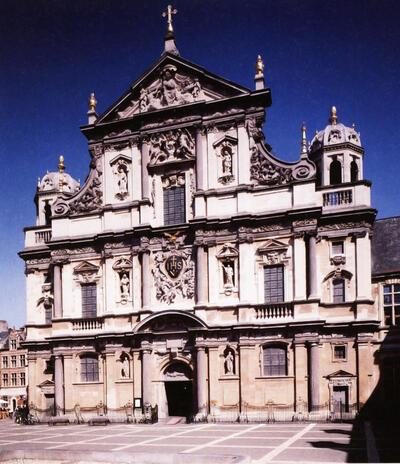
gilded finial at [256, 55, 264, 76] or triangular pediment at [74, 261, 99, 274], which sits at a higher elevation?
gilded finial at [256, 55, 264, 76]

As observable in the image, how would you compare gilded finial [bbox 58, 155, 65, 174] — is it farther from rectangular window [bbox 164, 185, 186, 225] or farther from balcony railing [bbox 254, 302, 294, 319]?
balcony railing [bbox 254, 302, 294, 319]

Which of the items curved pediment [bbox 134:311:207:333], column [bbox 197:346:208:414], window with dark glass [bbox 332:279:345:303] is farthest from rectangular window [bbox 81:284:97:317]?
window with dark glass [bbox 332:279:345:303]

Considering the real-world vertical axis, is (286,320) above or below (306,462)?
above

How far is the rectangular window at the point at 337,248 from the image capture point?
29.9m

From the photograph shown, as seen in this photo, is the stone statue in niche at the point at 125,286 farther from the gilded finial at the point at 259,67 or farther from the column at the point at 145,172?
the gilded finial at the point at 259,67

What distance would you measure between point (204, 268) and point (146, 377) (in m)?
6.57

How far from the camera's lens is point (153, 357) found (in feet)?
103

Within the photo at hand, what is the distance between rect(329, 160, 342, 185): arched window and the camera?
31.5 m

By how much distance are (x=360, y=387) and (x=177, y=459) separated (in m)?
14.6

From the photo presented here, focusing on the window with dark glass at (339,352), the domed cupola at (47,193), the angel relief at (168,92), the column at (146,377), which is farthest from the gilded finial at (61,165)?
the window with dark glass at (339,352)

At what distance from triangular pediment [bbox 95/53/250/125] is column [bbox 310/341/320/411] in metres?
14.0

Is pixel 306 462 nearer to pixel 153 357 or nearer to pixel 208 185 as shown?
pixel 153 357

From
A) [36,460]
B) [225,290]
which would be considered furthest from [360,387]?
[36,460]

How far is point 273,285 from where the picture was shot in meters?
30.2
